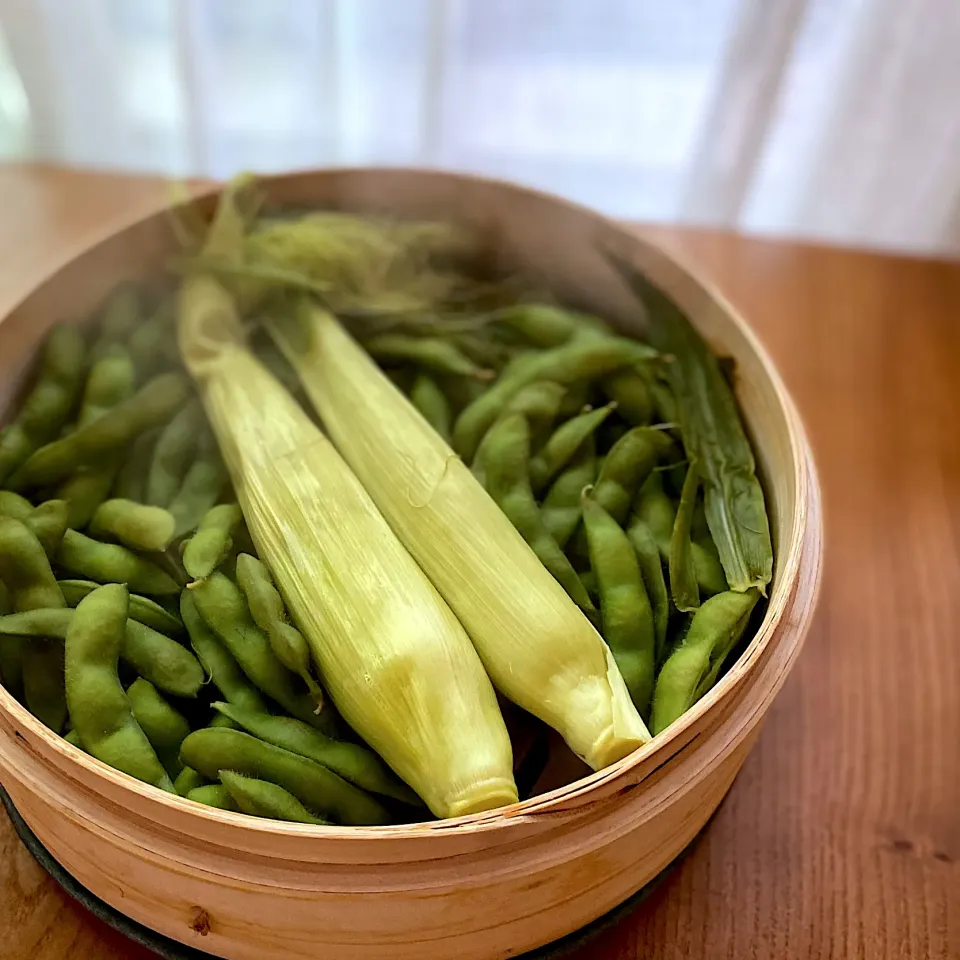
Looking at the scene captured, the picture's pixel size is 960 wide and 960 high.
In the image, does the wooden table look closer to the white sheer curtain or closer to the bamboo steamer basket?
the bamboo steamer basket

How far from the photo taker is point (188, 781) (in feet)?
1.81

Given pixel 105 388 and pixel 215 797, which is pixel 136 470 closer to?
pixel 105 388

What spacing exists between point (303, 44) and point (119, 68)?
9.5 inches

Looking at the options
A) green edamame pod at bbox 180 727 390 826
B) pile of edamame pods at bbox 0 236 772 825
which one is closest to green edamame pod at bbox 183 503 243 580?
pile of edamame pods at bbox 0 236 772 825

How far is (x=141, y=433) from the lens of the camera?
72cm

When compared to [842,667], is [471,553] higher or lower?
higher

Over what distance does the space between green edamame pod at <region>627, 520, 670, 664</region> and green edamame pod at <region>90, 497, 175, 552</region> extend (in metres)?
0.30

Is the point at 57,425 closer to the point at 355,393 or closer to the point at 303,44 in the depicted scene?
the point at 355,393

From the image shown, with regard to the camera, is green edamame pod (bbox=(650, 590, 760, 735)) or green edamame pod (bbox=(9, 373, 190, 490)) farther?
green edamame pod (bbox=(9, 373, 190, 490))

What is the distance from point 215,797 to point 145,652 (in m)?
0.10

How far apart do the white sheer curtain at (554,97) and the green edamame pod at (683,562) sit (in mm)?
631

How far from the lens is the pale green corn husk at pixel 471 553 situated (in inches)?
22.2

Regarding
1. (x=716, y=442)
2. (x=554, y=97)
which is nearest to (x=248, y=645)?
(x=716, y=442)

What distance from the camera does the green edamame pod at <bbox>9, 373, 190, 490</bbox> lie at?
2.23 feet
